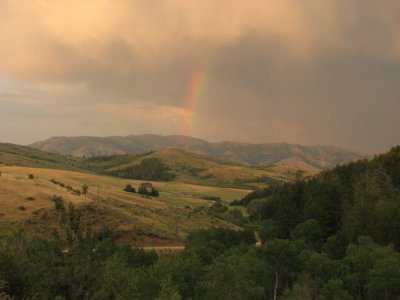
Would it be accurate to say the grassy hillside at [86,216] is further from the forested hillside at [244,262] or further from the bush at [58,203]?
the forested hillside at [244,262]

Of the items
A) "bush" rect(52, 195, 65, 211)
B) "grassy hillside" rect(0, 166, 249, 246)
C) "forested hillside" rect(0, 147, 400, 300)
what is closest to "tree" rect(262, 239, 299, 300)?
"forested hillside" rect(0, 147, 400, 300)

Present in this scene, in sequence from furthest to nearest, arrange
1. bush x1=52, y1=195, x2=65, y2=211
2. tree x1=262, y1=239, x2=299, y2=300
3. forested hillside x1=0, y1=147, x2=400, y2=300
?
bush x1=52, y1=195, x2=65, y2=211
tree x1=262, y1=239, x2=299, y2=300
forested hillside x1=0, y1=147, x2=400, y2=300

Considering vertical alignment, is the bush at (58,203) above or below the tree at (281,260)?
above

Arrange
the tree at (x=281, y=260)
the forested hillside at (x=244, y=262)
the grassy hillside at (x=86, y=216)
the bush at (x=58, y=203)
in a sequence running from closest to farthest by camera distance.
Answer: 1. the forested hillside at (x=244, y=262)
2. the tree at (x=281, y=260)
3. the grassy hillside at (x=86, y=216)
4. the bush at (x=58, y=203)

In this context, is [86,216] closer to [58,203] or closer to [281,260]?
[58,203]

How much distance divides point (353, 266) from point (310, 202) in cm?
6897

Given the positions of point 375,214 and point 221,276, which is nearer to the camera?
point 221,276

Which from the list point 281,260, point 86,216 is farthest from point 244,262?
point 86,216

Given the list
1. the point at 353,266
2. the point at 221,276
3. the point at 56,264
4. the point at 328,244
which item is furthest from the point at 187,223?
the point at 56,264

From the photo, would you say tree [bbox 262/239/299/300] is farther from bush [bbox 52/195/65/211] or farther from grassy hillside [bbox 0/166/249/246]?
bush [bbox 52/195/65/211]

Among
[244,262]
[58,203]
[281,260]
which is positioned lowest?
[281,260]

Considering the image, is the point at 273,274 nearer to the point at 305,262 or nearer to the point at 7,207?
the point at 305,262

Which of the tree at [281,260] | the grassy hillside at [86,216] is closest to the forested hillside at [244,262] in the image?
the tree at [281,260]

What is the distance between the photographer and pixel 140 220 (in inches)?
5989
